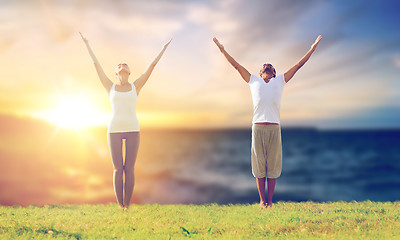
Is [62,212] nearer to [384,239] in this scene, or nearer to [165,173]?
[384,239]

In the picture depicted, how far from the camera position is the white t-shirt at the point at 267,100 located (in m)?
8.15

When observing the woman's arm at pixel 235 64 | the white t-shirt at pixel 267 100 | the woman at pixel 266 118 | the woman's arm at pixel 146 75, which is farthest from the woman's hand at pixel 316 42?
the woman's arm at pixel 146 75

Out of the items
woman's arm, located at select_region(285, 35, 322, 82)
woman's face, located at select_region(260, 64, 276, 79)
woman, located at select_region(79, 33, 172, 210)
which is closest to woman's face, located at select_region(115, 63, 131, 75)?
woman, located at select_region(79, 33, 172, 210)

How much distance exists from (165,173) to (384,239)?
164 feet

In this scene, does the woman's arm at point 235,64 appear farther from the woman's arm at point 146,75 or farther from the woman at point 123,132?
the woman at point 123,132

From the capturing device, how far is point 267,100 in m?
8.15

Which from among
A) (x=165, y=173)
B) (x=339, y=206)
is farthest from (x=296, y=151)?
(x=339, y=206)

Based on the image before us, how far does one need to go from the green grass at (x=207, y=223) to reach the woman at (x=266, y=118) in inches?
Answer: 38.2

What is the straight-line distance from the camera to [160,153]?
7856cm

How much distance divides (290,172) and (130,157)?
165 feet

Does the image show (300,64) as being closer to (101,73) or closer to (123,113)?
(123,113)

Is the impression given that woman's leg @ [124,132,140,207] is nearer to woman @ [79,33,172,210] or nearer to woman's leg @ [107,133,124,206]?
woman @ [79,33,172,210]

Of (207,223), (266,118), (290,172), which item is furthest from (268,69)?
(290,172)

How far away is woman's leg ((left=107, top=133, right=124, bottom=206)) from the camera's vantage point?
8.09m
